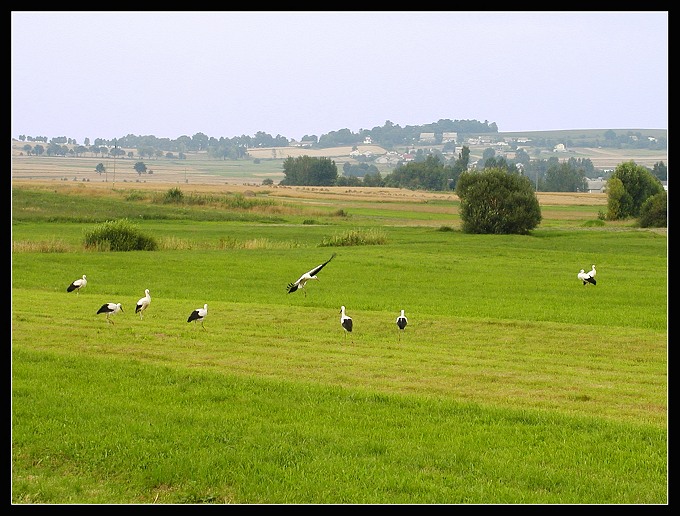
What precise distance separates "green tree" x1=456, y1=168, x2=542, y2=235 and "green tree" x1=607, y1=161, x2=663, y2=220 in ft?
94.8

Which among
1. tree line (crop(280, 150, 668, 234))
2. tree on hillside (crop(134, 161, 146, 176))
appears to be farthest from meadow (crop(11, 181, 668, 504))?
tree on hillside (crop(134, 161, 146, 176))

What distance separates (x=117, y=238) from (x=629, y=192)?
228 feet

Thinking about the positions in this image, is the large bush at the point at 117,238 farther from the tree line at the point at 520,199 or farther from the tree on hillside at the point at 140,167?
the tree on hillside at the point at 140,167

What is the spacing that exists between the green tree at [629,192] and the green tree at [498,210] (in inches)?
1138

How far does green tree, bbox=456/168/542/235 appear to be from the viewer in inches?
2913

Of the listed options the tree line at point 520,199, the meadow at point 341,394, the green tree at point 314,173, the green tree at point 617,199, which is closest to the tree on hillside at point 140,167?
the green tree at point 314,173

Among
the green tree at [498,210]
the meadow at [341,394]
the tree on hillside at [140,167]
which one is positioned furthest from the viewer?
the tree on hillside at [140,167]

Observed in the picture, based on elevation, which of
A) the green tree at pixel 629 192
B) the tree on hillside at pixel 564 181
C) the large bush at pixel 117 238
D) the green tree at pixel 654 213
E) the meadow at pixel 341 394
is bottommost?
the meadow at pixel 341 394

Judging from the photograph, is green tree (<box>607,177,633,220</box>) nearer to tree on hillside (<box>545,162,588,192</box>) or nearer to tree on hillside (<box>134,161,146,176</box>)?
tree on hillside (<box>545,162,588,192</box>)

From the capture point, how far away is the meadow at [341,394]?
8852mm

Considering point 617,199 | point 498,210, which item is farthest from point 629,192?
point 498,210

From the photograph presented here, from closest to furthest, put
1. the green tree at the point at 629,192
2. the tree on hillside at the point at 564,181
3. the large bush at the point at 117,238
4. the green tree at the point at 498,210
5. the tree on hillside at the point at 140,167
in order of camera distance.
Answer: the large bush at the point at 117,238 < the green tree at the point at 498,210 < the green tree at the point at 629,192 < the tree on hillside at the point at 140,167 < the tree on hillside at the point at 564,181
